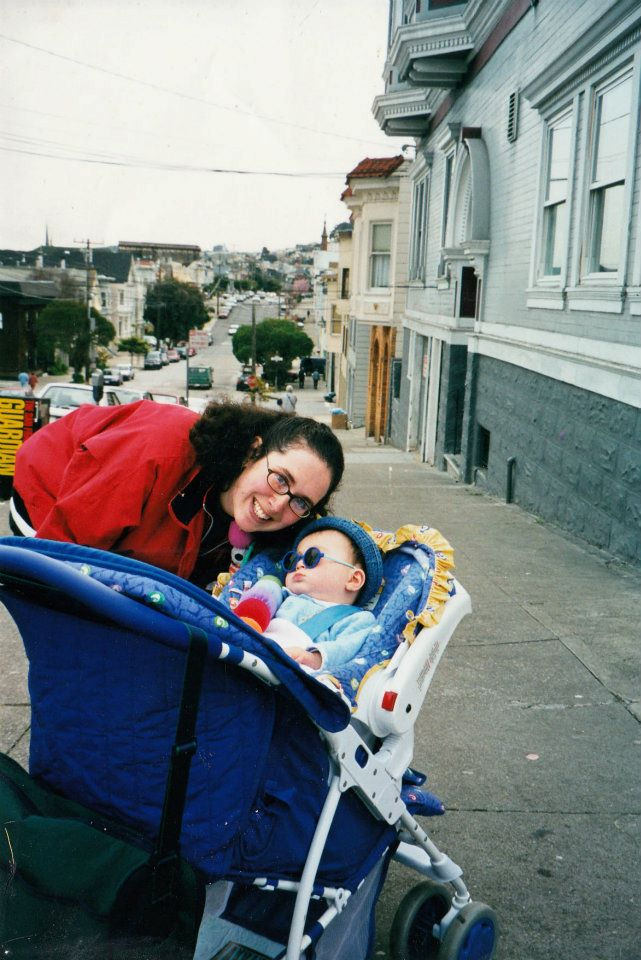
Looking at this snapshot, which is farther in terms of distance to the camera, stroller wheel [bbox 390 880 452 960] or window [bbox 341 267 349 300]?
window [bbox 341 267 349 300]

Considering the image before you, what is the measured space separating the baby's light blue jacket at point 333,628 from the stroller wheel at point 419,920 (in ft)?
2.48

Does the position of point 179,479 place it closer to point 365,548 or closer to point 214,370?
point 365,548

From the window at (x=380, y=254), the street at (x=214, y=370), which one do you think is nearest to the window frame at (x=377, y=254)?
the window at (x=380, y=254)

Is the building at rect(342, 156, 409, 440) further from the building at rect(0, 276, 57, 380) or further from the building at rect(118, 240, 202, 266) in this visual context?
the building at rect(118, 240, 202, 266)

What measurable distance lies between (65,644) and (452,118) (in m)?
18.1

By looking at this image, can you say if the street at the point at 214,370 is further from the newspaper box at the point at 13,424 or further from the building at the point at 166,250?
the newspaper box at the point at 13,424

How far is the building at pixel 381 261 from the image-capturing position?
31766 mm

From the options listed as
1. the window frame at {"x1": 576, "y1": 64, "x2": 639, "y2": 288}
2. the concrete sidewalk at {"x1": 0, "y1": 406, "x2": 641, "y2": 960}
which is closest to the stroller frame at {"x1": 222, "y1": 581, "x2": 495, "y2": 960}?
the concrete sidewalk at {"x1": 0, "y1": 406, "x2": 641, "y2": 960}

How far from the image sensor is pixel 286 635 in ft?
9.20

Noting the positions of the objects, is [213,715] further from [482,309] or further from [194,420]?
[482,309]

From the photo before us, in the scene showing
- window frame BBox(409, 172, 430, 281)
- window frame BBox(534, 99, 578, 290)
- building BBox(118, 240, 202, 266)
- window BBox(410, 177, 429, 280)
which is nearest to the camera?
window frame BBox(534, 99, 578, 290)

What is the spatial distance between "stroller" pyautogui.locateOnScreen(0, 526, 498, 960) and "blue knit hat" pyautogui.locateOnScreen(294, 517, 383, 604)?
0.34 meters

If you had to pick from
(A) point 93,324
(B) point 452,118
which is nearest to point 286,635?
(B) point 452,118

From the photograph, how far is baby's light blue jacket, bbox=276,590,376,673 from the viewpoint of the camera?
2.75m
